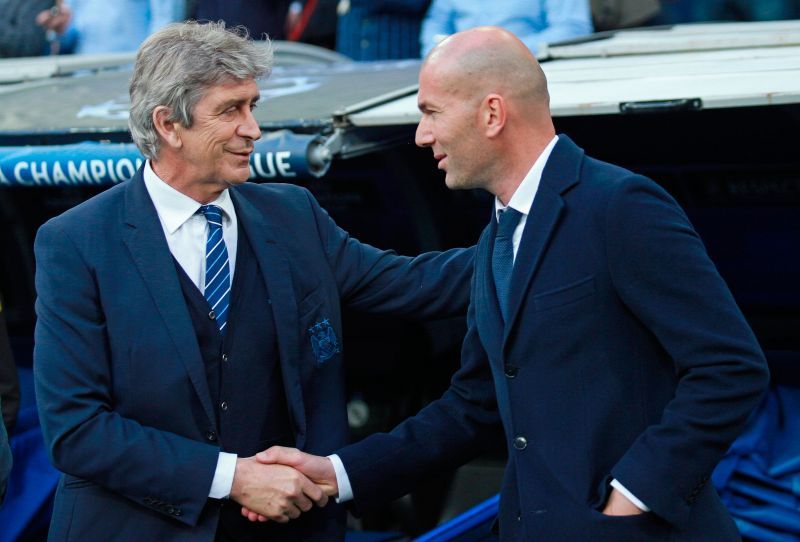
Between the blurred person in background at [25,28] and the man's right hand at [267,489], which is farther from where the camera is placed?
the blurred person in background at [25,28]

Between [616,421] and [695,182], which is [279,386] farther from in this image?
[695,182]

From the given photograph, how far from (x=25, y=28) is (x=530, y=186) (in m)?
4.70

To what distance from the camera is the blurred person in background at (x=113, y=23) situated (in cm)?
603

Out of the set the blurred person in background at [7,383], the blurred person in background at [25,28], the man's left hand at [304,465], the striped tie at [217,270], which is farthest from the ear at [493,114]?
the blurred person in background at [25,28]

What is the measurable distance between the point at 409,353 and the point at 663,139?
1.33 metres

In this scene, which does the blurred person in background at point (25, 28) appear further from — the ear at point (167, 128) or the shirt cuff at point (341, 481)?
the shirt cuff at point (341, 481)

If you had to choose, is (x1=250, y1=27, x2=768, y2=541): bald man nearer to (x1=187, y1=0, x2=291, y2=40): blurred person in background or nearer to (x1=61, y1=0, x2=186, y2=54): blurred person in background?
(x1=187, y1=0, x2=291, y2=40): blurred person in background

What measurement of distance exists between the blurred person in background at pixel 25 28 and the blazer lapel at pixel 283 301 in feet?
12.9

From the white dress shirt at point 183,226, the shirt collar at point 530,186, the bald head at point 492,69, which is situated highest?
the bald head at point 492,69

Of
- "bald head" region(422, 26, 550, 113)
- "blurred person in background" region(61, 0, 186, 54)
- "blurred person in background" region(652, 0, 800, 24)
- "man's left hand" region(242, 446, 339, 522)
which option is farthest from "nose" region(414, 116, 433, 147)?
"blurred person in background" region(61, 0, 186, 54)

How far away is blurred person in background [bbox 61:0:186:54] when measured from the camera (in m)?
6.03

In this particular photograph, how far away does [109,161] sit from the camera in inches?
159

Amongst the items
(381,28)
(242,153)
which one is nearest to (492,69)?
(242,153)

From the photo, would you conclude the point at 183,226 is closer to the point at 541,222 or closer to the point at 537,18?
the point at 541,222
